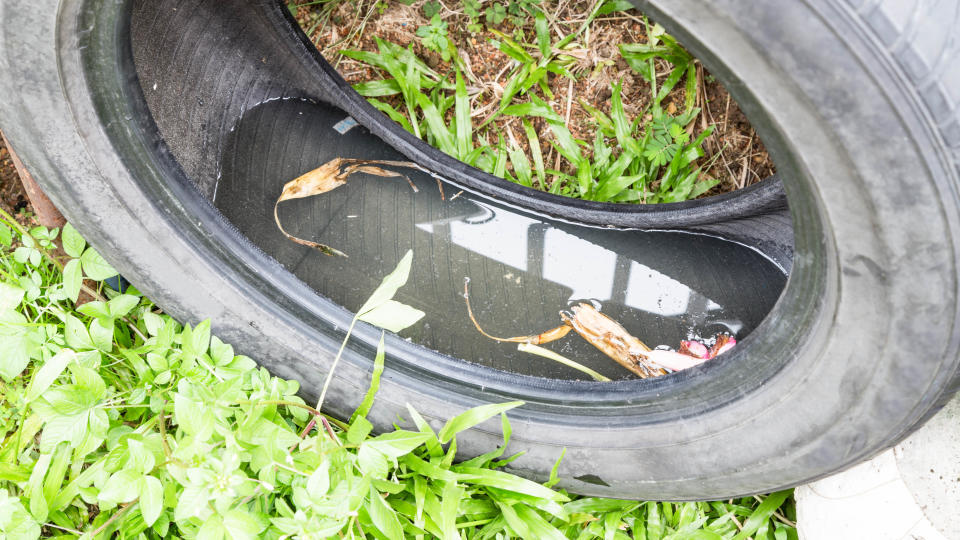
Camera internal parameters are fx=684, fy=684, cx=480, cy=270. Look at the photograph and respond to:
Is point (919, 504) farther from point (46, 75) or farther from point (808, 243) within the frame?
point (46, 75)

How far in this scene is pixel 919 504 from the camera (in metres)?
1.23

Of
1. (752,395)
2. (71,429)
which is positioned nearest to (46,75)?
(71,429)

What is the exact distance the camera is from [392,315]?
3.92 ft

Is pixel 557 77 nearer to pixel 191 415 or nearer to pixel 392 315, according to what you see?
pixel 392 315

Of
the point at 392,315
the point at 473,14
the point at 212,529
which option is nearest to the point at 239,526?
the point at 212,529

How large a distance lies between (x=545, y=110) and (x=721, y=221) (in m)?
0.60

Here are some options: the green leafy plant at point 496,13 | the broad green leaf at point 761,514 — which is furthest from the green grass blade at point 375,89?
the broad green leaf at point 761,514

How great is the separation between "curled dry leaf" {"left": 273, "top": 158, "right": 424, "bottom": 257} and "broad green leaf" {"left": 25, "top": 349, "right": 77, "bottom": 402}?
59 centimetres

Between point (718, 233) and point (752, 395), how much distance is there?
0.72m

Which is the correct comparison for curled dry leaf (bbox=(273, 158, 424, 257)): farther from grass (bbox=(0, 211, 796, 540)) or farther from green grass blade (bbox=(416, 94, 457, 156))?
grass (bbox=(0, 211, 796, 540))

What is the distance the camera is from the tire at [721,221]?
78 cm

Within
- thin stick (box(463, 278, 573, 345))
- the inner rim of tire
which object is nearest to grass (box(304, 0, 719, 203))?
thin stick (box(463, 278, 573, 345))

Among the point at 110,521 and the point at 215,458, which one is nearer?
the point at 215,458

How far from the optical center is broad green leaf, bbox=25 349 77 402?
118 cm
